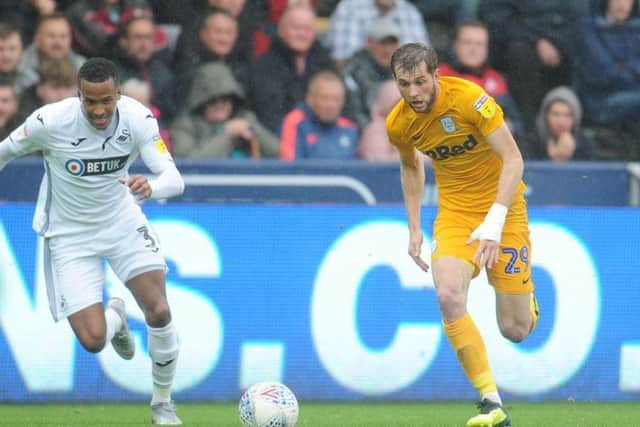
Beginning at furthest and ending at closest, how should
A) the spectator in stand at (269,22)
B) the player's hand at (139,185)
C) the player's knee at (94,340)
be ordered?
the spectator in stand at (269,22)
the player's knee at (94,340)
the player's hand at (139,185)

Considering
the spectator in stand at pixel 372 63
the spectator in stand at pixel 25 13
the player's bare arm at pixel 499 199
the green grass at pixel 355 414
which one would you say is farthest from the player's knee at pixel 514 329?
the spectator in stand at pixel 25 13

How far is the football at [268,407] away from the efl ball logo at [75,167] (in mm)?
1709

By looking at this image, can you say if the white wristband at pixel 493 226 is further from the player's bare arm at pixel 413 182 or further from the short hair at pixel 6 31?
the short hair at pixel 6 31

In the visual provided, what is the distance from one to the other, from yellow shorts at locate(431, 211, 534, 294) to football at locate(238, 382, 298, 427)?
133cm

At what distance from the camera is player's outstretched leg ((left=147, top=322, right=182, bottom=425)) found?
8.06 meters

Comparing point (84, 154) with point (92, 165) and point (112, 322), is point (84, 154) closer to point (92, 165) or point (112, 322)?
point (92, 165)

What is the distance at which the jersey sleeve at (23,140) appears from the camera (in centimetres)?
770

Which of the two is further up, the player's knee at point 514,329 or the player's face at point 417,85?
the player's face at point 417,85

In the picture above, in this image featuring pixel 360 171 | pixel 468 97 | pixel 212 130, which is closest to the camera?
pixel 468 97

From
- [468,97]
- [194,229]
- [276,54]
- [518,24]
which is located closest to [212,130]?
[276,54]

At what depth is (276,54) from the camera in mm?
12234

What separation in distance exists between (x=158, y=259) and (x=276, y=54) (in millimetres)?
4545

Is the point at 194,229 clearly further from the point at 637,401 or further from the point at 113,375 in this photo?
the point at 637,401

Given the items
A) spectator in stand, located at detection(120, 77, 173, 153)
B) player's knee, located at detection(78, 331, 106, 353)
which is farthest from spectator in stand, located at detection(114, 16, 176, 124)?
player's knee, located at detection(78, 331, 106, 353)
